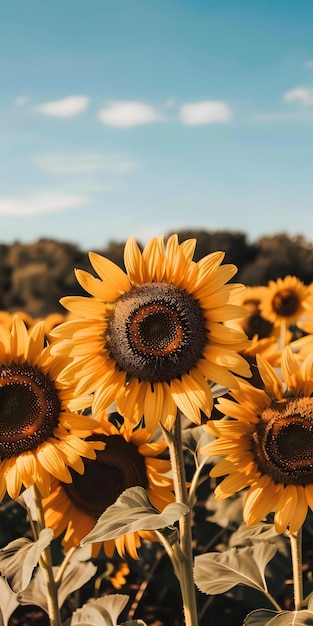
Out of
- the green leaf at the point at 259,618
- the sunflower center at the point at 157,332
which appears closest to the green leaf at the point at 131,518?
the sunflower center at the point at 157,332

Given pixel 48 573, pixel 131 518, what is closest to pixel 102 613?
pixel 48 573

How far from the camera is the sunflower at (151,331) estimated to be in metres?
2.28

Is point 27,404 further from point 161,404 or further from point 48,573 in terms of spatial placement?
point 48,573

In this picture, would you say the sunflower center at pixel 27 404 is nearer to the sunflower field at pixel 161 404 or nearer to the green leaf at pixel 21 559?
the sunflower field at pixel 161 404

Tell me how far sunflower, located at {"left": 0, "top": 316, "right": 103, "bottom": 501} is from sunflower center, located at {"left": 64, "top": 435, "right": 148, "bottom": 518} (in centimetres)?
38

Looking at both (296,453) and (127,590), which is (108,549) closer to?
(296,453)

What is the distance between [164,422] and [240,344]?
33cm

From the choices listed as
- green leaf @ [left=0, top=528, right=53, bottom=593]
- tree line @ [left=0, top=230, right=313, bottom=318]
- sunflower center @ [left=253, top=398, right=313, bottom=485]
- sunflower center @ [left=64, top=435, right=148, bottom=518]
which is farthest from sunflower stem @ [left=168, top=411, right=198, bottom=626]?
tree line @ [left=0, top=230, right=313, bottom=318]

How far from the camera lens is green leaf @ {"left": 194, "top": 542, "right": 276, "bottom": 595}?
2615 mm

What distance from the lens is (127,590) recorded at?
14.8ft

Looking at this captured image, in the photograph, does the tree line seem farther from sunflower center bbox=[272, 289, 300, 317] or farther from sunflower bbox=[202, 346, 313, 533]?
sunflower bbox=[202, 346, 313, 533]

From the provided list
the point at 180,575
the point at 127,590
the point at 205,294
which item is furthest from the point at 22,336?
the point at 127,590

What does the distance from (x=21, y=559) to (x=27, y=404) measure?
1.67 ft

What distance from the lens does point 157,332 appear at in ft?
7.69
